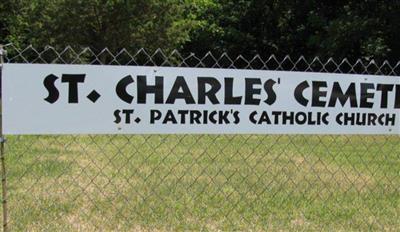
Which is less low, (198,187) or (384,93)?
(384,93)

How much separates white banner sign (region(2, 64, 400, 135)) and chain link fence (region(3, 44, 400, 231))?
2.25 ft

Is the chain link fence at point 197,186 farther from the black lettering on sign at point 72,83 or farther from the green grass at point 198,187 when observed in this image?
the black lettering on sign at point 72,83

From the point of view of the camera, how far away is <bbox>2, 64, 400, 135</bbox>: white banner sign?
9.25 ft

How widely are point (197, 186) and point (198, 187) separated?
0.04m

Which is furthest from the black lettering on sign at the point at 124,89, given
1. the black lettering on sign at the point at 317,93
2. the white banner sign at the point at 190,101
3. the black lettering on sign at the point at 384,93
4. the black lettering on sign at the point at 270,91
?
the black lettering on sign at the point at 384,93

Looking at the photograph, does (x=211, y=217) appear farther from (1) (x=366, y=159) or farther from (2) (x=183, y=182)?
(1) (x=366, y=159)

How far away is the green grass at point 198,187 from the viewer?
445 cm

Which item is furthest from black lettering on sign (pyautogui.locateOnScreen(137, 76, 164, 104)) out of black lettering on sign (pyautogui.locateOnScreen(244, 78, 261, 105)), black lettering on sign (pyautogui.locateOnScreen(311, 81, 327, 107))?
black lettering on sign (pyautogui.locateOnScreen(311, 81, 327, 107))

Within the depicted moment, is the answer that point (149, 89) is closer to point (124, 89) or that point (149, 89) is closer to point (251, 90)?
point (124, 89)

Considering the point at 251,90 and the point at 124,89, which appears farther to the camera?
the point at 251,90

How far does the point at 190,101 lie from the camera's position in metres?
3.07

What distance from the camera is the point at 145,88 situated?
3008 mm

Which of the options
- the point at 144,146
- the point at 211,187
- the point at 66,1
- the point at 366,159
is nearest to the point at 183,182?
the point at 211,187

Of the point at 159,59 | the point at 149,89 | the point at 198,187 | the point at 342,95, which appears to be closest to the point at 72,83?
the point at 149,89
